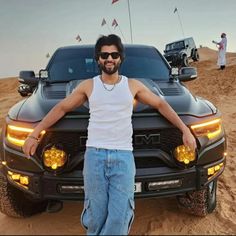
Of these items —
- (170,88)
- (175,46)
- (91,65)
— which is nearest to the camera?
(170,88)

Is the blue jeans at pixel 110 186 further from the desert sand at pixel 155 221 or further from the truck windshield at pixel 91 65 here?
the truck windshield at pixel 91 65

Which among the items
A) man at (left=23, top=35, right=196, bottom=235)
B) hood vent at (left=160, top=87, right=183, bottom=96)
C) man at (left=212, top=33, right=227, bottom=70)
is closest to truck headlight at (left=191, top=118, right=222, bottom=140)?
hood vent at (left=160, top=87, right=183, bottom=96)

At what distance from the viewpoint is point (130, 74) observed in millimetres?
4758

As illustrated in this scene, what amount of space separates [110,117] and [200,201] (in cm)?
163

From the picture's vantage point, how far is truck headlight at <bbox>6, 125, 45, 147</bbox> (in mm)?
3268

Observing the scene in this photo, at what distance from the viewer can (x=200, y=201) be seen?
391 cm

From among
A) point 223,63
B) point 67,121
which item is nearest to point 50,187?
point 67,121

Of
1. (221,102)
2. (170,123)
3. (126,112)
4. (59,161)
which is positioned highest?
(126,112)

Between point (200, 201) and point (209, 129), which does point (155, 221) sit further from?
point (209, 129)

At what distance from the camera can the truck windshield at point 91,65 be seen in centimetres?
477

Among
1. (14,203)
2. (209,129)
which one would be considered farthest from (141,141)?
(14,203)

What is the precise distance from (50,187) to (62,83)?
64.2 inches

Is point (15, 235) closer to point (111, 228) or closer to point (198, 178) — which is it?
point (111, 228)

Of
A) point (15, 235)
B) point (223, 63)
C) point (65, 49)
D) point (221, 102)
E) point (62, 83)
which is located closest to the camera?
point (15, 235)
